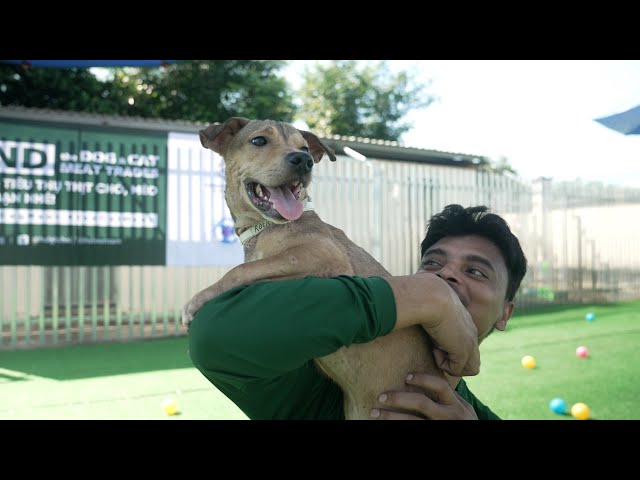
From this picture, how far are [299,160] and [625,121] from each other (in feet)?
8.29

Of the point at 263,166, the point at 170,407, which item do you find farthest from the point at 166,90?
the point at 263,166

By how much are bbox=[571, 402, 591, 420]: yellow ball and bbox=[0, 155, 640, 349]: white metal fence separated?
557 cm

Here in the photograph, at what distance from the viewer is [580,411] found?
14.3 feet

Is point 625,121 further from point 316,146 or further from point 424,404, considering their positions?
point 424,404

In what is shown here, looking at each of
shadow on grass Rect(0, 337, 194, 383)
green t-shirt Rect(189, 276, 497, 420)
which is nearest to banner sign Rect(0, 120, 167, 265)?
shadow on grass Rect(0, 337, 194, 383)

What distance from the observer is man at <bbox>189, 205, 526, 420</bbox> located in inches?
47.4

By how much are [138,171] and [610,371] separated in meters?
6.89

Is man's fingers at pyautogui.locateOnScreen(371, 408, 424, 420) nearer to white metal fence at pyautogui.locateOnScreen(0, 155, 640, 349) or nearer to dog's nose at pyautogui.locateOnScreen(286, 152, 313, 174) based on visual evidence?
dog's nose at pyautogui.locateOnScreen(286, 152, 313, 174)
